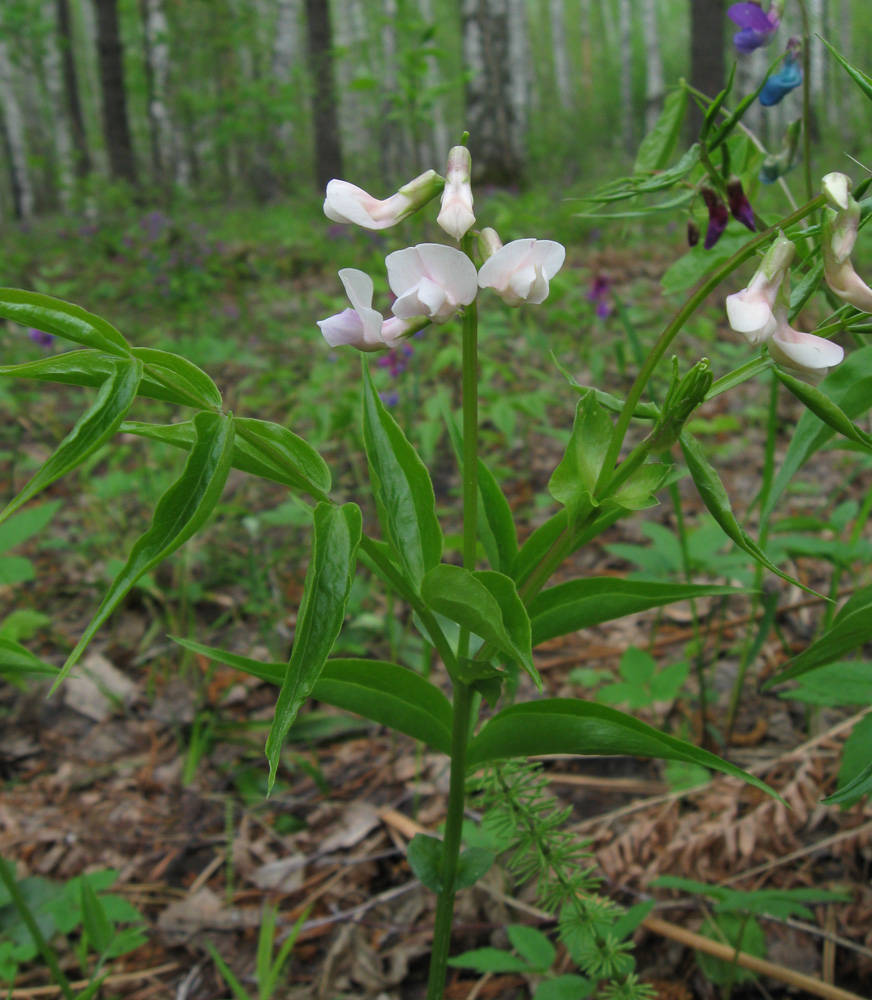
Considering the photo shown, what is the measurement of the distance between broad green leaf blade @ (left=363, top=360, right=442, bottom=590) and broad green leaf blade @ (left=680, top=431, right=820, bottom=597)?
1.00ft

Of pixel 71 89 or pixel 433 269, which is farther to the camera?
pixel 71 89

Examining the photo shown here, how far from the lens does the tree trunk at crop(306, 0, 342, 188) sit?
11.5 m

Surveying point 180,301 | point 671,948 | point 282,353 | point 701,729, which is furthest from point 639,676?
point 180,301

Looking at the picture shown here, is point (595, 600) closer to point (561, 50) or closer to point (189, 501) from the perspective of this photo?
point (189, 501)

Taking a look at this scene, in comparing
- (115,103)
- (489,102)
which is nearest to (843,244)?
(489,102)

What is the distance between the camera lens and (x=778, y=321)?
74cm

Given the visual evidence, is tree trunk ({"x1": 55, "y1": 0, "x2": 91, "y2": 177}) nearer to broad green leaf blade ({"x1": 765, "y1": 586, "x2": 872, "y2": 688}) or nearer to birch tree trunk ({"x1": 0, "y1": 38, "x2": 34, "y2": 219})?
birch tree trunk ({"x1": 0, "y1": 38, "x2": 34, "y2": 219})

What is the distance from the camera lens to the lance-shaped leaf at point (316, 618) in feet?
2.24

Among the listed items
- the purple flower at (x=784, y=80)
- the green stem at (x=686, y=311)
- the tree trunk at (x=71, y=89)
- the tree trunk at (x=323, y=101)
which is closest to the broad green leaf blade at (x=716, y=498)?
the green stem at (x=686, y=311)

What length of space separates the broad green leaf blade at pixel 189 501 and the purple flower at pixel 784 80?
1.03 meters

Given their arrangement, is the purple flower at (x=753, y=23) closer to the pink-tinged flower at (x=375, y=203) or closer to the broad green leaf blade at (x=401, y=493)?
the pink-tinged flower at (x=375, y=203)

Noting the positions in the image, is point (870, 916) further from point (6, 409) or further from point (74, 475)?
point (6, 409)

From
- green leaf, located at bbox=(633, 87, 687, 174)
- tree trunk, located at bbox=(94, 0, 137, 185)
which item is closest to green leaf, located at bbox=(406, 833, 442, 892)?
green leaf, located at bbox=(633, 87, 687, 174)

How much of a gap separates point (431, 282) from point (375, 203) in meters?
0.14
